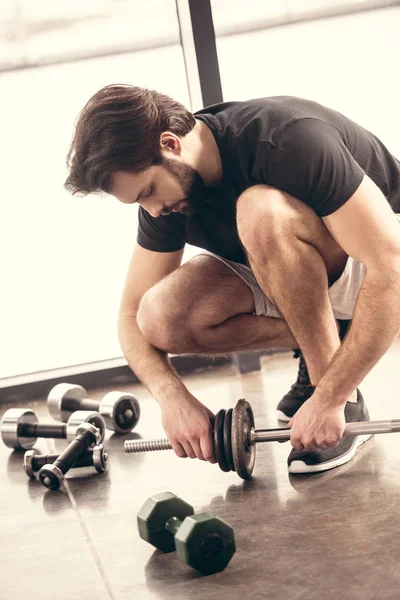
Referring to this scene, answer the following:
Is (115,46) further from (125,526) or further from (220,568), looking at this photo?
(220,568)

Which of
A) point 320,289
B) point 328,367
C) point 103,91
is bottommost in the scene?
point 328,367

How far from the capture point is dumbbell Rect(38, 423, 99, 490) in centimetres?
180

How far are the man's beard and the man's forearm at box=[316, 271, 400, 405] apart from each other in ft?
1.44

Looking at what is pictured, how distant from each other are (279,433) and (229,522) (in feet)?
0.67

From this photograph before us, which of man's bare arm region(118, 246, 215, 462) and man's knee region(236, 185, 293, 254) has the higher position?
man's knee region(236, 185, 293, 254)

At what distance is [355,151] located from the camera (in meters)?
1.71

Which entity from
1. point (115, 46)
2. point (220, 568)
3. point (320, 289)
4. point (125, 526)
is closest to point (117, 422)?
point (125, 526)

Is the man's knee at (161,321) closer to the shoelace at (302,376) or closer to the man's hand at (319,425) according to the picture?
the shoelace at (302,376)

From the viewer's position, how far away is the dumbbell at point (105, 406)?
219 cm

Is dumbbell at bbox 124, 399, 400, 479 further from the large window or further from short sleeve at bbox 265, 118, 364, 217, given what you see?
the large window

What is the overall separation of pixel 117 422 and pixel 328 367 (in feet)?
2.77

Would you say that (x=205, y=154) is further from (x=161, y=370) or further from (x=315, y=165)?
(x=161, y=370)

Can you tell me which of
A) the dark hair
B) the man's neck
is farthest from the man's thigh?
the dark hair

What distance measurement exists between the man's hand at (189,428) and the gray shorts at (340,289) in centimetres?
28
